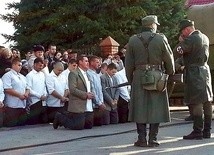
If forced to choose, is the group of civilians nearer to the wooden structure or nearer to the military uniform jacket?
the military uniform jacket

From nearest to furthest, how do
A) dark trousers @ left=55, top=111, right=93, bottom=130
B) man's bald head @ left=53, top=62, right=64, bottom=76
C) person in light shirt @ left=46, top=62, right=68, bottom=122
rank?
dark trousers @ left=55, top=111, right=93, bottom=130 < person in light shirt @ left=46, top=62, right=68, bottom=122 < man's bald head @ left=53, top=62, right=64, bottom=76

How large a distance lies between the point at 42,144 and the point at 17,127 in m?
3.01

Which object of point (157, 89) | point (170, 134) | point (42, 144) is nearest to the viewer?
point (157, 89)

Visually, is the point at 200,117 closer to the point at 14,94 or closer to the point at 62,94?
the point at 62,94

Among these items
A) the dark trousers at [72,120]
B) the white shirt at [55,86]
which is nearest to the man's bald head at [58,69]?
the white shirt at [55,86]

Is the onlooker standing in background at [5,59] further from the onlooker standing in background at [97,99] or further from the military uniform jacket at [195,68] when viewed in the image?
the military uniform jacket at [195,68]

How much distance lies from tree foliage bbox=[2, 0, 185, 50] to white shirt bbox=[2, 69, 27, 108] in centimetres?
838

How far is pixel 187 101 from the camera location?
30.9 ft

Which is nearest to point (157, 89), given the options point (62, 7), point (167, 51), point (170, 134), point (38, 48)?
point (167, 51)

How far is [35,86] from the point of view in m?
12.4

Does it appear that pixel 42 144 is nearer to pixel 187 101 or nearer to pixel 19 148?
pixel 19 148

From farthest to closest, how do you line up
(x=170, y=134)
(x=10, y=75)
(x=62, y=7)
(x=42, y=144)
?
(x=62, y=7), (x=10, y=75), (x=170, y=134), (x=42, y=144)

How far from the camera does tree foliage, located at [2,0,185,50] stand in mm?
20953

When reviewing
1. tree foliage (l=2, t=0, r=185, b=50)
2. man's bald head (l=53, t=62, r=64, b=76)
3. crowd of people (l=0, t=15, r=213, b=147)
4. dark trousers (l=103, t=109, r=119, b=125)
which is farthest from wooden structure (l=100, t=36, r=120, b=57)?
dark trousers (l=103, t=109, r=119, b=125)
